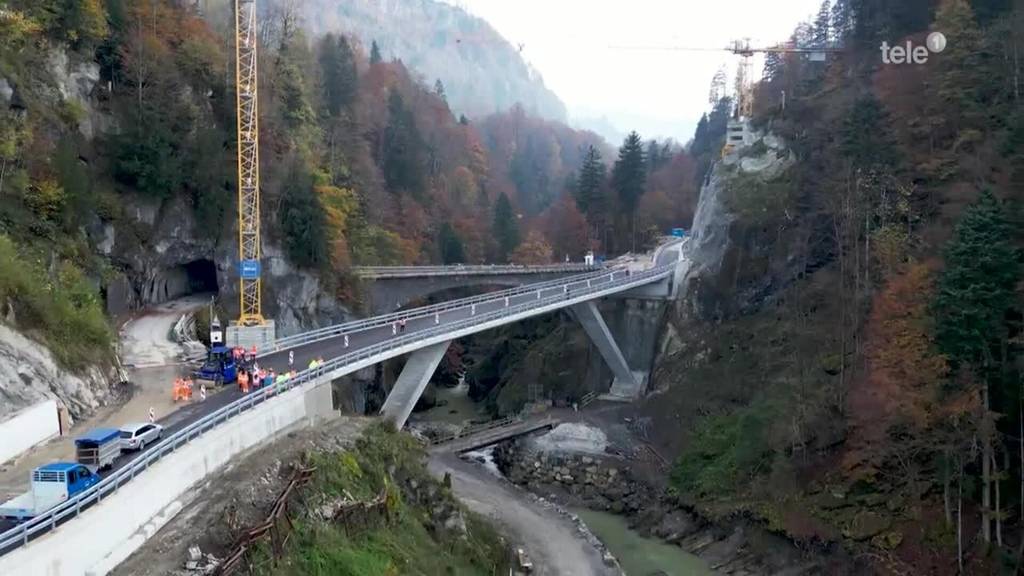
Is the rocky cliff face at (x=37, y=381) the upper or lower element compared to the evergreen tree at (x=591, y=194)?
lower

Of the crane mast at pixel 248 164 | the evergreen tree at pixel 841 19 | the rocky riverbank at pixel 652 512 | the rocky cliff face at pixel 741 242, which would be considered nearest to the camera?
the rocky riverbank at pixel 652 512

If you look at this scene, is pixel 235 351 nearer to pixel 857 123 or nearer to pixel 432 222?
pixel 857 123

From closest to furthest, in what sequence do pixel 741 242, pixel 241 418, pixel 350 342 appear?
pixel 241 418, pixel 350 342, pixel 741 242

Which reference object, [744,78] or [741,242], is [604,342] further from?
[744,78]

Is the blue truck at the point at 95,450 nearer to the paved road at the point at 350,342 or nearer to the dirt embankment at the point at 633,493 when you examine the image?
the paved road at the point at 350,342

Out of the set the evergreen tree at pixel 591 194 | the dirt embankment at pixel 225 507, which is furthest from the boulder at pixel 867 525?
the evergreen tree at pixel 591 194

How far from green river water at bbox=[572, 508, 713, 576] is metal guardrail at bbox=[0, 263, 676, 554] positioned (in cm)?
1089

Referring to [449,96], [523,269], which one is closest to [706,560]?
[523,269]

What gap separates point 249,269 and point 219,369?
9735 millimetres

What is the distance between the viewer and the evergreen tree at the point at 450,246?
239 ft

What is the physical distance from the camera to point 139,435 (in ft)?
70.0

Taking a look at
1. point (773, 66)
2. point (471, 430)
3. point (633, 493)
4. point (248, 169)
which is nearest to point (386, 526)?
point (633, 493)

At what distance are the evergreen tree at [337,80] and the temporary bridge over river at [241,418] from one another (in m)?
26.0

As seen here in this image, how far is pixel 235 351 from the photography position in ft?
101
